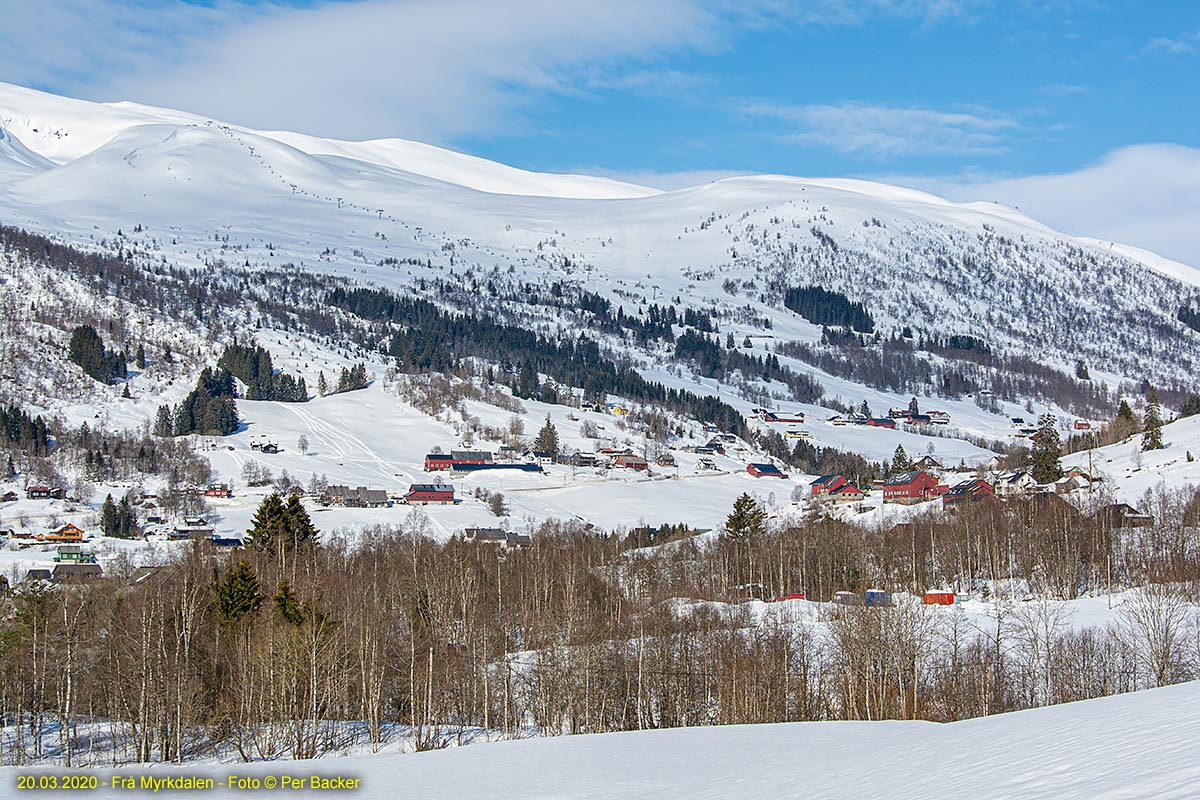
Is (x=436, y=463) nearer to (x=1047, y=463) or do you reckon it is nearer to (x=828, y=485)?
(x=828, y=485)

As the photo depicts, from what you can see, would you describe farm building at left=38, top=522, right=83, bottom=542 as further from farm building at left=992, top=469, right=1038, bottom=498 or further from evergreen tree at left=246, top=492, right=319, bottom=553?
farm building at left=992, top=469, right=1038, bottom=498

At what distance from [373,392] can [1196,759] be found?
193 m

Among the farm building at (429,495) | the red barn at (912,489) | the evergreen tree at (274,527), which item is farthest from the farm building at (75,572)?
the red barn at (912,489)

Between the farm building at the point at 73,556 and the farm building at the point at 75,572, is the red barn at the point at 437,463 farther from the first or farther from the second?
the farm building at the point at 75,572

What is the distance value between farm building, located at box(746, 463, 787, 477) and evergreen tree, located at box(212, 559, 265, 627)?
12697cm

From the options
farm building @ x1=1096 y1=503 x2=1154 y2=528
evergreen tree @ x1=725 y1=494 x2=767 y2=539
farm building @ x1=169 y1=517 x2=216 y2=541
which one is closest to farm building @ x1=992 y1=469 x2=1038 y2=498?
farm building @ x1=1096 y1=503 x2=1154 y2=528

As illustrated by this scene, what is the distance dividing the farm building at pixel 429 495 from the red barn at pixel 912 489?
5084cm

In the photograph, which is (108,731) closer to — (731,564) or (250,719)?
(250,719)

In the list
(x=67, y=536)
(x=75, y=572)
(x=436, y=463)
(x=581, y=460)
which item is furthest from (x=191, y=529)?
(x=581, y=460)

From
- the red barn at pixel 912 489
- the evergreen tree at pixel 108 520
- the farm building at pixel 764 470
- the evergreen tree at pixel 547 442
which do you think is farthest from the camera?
the farm building at pixel 764 470

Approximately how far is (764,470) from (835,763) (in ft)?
502

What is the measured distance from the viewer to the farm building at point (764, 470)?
557ft

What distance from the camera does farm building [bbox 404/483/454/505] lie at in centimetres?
12888

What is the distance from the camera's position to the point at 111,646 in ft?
148
